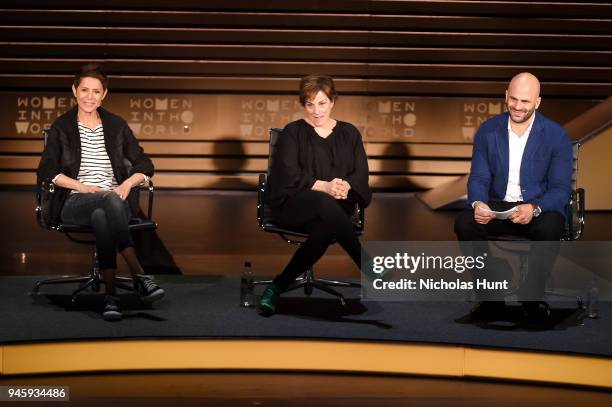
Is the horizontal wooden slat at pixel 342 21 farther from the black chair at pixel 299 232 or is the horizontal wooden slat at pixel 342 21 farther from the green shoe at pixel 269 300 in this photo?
the green shoe at pixel 269 300

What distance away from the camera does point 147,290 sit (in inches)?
163

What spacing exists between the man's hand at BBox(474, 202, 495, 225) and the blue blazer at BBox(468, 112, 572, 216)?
86 mm

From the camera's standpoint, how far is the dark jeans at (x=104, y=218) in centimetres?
406

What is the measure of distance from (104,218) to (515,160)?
1702 millimetres

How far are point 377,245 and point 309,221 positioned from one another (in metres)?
0.41

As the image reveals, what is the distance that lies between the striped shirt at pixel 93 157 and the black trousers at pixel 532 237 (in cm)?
155

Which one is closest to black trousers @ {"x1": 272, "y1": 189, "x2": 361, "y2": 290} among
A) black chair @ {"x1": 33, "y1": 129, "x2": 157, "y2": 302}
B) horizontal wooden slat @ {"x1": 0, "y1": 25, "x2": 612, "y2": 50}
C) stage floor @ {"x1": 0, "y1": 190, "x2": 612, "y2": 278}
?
black chair @ {"x1": 33, "y1": 129, "x2": 157, "y2": 302}

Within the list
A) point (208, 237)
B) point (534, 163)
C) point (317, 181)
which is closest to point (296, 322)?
point (317, 181)

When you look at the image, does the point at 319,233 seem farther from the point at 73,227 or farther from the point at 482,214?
the point at 73,227

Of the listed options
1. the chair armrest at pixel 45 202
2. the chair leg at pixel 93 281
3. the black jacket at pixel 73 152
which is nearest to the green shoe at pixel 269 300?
the chair leg at pixel 93 281

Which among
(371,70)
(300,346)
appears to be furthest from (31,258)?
(371,70)

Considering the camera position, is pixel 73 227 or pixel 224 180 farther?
pixel 224 180

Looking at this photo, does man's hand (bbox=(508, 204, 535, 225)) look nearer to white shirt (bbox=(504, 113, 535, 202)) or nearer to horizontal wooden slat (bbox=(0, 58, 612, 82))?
white shirt (bbox=(504, 113, 535, 202))

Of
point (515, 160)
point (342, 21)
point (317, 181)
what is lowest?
point (317, 181)
